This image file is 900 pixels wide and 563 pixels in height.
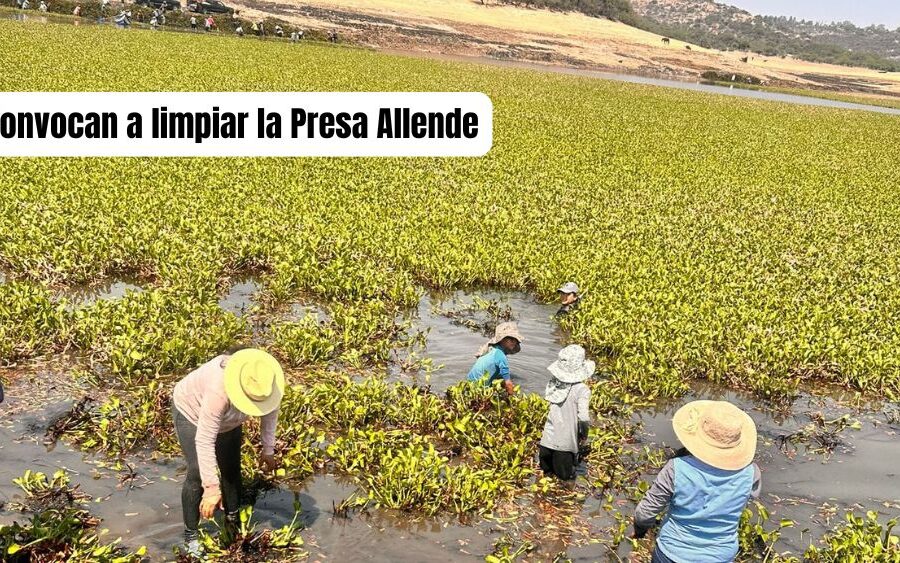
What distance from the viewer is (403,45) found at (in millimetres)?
88125

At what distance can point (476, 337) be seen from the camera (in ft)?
36.0

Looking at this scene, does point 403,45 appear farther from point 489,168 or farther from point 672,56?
point 489,168

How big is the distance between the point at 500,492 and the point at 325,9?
4177 inches

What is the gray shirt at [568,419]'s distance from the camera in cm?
715

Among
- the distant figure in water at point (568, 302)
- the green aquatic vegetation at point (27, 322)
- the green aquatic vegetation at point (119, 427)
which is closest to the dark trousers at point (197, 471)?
the green aquatic vegetation at point (119, 427)

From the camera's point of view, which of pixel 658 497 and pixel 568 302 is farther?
pixel 568 302

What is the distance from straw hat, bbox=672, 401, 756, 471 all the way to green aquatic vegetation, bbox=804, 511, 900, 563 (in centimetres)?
261

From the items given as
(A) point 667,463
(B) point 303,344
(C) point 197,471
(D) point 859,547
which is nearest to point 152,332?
(B) point 303,344

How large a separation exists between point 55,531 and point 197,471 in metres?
1.22

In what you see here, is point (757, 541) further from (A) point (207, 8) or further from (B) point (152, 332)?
(A) point (207, 8)

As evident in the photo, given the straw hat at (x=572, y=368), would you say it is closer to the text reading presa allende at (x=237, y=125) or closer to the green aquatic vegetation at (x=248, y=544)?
the green aquatic vegetation at (x=248, y=544)

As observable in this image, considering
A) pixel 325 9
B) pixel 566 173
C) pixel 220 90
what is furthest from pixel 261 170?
pixel 325 9

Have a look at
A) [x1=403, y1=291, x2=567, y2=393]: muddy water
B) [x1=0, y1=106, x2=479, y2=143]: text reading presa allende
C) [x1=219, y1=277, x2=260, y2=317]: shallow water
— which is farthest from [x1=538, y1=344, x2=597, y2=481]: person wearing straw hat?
[x1=0, y1=106, x2=479, y2=143]: text reading presa allende

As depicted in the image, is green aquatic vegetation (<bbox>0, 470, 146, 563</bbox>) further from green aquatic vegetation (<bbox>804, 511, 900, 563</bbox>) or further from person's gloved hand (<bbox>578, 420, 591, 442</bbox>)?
green aquatic vegetation (<bbox>804, 511, 900, 563</bbox>)
